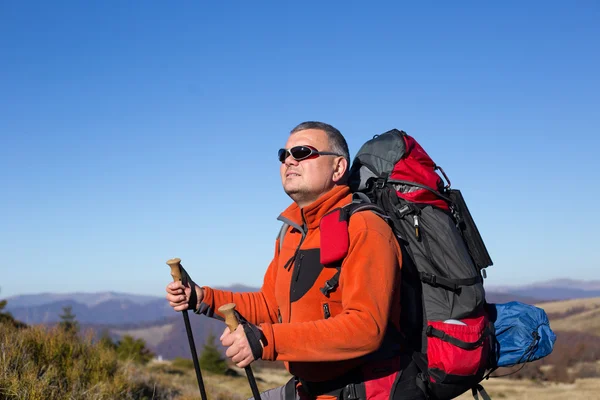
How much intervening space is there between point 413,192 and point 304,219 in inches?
31.3

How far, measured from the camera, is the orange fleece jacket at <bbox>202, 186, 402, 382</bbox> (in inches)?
110

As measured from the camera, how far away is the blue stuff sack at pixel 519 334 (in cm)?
392

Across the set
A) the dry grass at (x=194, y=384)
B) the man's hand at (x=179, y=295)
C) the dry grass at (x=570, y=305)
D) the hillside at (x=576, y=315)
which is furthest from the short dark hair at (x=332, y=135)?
the dry grass at (x=570, y=305)

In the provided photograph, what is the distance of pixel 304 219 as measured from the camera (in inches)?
143

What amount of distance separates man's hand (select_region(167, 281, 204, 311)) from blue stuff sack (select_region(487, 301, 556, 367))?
2171 millimetres

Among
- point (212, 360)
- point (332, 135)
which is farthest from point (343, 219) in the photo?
point (212, 360)

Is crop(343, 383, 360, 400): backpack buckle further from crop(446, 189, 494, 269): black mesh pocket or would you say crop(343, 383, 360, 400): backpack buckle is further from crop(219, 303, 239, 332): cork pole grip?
crop(446, 189, 494, 269): black mesh pocket

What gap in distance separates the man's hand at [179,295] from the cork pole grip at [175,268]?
54 mm

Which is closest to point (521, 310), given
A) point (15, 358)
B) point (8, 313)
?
point (15, 358)

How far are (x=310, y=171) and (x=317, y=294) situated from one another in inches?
31.5

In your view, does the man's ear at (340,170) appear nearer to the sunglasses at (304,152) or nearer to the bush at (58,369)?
the sunglasses at (304,152)

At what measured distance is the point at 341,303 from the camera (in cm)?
321

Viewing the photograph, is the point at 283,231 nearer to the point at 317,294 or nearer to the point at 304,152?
the point at 304,152

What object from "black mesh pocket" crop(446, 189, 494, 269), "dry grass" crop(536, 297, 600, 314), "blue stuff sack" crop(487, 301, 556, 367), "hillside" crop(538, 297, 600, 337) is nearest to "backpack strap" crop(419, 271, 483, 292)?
"black mesh pocket" crop(446, 189, 494, 269)
